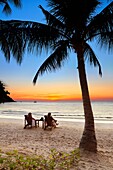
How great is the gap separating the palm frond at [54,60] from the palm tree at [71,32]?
6.2 inches

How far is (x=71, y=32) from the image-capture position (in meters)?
5.73

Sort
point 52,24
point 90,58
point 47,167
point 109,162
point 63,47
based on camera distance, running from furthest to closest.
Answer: point 90,58, point 63,47, point 52,24, point 109,162, point 47,167

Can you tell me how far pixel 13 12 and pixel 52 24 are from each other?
3.93 m

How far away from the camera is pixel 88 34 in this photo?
19.1ft

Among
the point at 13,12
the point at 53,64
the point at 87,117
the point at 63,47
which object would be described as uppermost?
the point at 13,12

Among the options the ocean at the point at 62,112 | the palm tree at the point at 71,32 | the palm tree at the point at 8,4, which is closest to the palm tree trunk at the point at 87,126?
the palm tree at the point at 71,32

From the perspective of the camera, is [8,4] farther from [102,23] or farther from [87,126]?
[87,126]

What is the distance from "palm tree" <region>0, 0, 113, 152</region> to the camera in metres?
5.43

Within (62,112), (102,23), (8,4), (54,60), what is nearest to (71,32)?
(102,23)

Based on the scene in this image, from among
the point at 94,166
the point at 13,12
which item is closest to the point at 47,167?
the point at 94,166

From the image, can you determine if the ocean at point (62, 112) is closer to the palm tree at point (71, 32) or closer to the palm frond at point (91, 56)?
the palm frond at point (91, 56)

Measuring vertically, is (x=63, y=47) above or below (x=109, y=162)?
above

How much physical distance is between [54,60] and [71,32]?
1.03 metres

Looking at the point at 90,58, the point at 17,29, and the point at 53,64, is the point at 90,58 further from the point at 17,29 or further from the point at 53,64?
the point at 17,29
